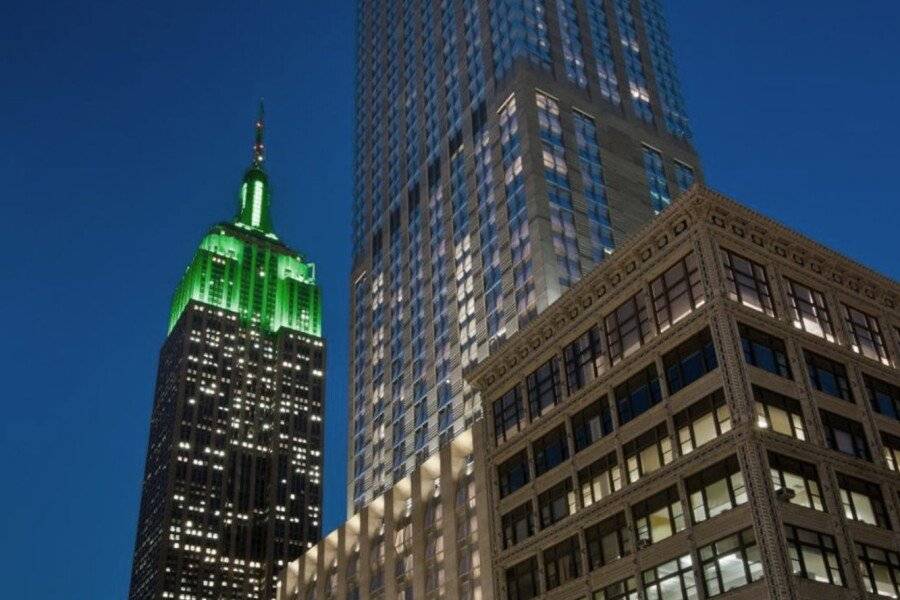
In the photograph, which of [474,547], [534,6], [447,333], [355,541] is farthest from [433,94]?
[474,547]

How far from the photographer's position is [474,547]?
77375 millimetres

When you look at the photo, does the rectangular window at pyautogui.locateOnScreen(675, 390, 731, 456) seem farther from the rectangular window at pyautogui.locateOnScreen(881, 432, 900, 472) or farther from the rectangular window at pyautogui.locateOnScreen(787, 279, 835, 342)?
the rectangular window at pyautogui.locateOnScreen(881, 432, 900, 472)

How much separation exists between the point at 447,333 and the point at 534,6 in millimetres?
39189

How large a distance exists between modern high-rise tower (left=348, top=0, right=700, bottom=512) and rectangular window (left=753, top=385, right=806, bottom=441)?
37.8 m

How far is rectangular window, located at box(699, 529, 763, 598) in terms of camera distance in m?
48.7

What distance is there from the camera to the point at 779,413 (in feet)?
178

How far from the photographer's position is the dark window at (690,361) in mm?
55594

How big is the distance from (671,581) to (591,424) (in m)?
12.2

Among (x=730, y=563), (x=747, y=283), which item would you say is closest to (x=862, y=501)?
(x=730, y=563)

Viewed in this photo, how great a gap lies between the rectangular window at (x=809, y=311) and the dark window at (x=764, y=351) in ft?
11.6

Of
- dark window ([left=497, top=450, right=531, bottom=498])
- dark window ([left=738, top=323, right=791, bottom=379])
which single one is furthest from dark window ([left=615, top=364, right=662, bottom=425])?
dark window ([left=497, top=450, right=531, bottom=498])

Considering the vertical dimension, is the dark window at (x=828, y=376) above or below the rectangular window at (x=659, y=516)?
above

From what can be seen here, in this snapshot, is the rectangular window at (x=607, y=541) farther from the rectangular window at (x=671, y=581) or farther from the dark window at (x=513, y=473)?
the dark window at (x=513, y=473)

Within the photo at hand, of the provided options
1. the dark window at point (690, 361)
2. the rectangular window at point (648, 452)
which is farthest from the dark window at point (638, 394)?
the rectangular window at point (648, 452)
